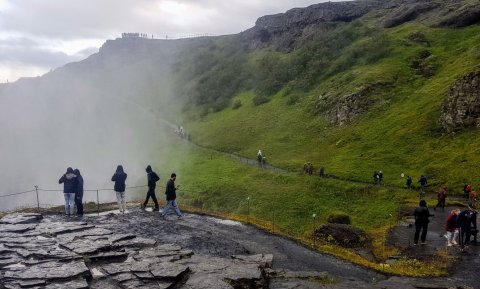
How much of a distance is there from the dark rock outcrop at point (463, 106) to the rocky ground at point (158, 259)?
37888 mm

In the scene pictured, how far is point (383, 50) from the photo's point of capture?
85625 mm

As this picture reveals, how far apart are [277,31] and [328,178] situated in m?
103

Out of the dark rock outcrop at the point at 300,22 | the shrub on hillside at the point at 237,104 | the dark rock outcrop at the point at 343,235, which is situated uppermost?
the dark rock outcrop at the point at 300,22

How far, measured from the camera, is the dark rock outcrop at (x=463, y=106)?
5166cm

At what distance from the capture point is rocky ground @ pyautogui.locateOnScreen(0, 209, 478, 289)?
1487 cm

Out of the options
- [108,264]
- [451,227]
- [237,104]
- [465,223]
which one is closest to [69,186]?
[108,264]

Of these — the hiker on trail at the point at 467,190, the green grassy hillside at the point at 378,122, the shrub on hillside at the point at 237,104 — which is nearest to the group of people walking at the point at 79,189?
the hiker on trail at the point at 467,190

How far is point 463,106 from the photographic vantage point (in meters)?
52.6

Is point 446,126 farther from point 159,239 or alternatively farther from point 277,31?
point 277,31

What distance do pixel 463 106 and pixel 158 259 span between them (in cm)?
4704

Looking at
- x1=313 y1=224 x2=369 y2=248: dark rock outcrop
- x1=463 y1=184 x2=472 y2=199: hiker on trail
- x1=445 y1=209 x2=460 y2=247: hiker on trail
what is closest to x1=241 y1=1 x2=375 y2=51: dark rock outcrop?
x1=463 y1=184 x2=472 y2=199: hiker on trail

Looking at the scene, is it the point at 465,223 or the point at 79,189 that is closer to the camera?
the point at 465,223

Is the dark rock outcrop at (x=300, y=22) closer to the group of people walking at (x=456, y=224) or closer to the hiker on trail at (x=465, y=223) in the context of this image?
the group of people walking at (x=456, y=224)

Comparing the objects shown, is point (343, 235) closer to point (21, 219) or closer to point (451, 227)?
point (451, 227)
